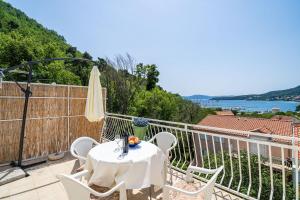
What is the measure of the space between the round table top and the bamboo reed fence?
116 inches

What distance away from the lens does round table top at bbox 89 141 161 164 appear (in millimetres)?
2305

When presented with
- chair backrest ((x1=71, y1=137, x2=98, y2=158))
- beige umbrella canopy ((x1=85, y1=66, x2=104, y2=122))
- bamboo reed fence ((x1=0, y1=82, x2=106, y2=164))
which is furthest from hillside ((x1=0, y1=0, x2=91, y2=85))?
chair backrest ((x1=71, y1=137, x2=98, y2=158))

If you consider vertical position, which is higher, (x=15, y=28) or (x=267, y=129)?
(x=15, y=28)

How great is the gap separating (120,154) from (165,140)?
123 cm

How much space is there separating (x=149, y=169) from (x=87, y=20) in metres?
8.89

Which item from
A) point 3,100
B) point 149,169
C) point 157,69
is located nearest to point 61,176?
point 149,169

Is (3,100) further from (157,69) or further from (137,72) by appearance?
(157,69)

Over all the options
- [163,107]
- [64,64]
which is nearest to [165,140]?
[64,64]

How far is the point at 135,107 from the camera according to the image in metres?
20.7

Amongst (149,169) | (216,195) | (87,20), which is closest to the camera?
(149,169)

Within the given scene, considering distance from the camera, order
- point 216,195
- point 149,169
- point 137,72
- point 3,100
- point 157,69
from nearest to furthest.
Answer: point 149,169 < point 216,195 < point 3,100 < point 137,72 < point 157,69

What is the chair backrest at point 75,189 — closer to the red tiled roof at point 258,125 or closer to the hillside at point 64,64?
the hillside at point 64,64

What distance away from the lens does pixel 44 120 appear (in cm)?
506

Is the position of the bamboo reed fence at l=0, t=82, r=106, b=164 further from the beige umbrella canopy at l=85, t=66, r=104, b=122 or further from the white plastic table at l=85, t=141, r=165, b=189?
the white plastic table at l=85, t=141, r=165, b=189
